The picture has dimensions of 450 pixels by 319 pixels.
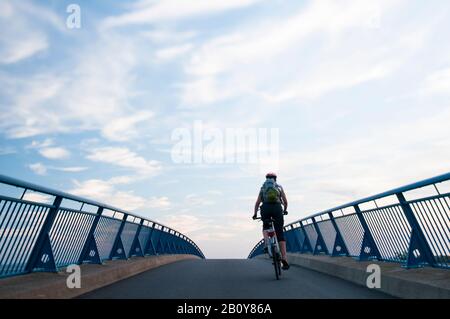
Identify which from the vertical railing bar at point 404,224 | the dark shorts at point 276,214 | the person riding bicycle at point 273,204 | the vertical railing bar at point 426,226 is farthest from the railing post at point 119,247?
the vertical railing bar at point 426,226

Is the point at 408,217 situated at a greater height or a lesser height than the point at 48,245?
greater

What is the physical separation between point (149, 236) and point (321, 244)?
6058 mm

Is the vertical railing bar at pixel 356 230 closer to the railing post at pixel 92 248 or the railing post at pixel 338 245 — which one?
the railing post at pixel 338 245

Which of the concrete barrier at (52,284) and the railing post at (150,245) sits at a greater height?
the railing post at (150,245)

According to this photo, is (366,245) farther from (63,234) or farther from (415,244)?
(63,234)

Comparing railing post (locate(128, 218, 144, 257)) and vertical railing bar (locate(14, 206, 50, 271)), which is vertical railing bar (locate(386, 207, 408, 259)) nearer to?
vertical railing bar (locate(14, 206, 50, 271))

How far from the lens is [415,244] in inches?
329

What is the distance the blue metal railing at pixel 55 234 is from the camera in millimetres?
7033

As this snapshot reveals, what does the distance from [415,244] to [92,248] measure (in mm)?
6575

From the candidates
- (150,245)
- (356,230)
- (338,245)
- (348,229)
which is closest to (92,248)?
(356,230)
